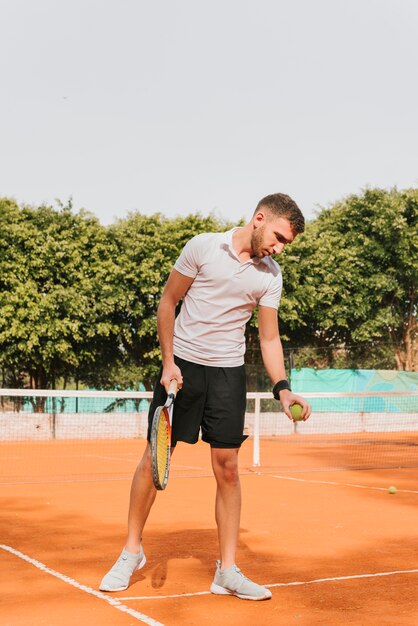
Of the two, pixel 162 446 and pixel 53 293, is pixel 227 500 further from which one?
pixel 53 293

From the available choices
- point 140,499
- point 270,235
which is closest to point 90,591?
point 140,499

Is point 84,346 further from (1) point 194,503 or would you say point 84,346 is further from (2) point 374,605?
(2) point 374,605

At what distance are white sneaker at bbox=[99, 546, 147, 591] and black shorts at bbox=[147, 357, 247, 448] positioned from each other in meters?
0.70

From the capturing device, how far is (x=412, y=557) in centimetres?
647

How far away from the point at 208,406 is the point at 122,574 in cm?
103

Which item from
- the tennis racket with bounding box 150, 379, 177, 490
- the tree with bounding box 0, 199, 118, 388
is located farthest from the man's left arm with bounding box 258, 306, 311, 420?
the tree with bounding box 0, 199, 118, 388

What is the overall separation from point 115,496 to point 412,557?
515cm

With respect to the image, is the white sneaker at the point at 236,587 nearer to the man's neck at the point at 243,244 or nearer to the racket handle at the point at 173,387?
the racket handle at the point at 173,387

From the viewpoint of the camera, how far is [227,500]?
5.01 metres

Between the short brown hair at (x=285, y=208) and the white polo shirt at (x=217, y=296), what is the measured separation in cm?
28

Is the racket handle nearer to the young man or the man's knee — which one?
Answer: the young man

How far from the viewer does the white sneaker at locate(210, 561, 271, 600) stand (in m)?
4.88

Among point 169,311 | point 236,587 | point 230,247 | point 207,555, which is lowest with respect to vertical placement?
point 207,555

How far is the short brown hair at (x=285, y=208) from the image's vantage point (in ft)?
15.6
